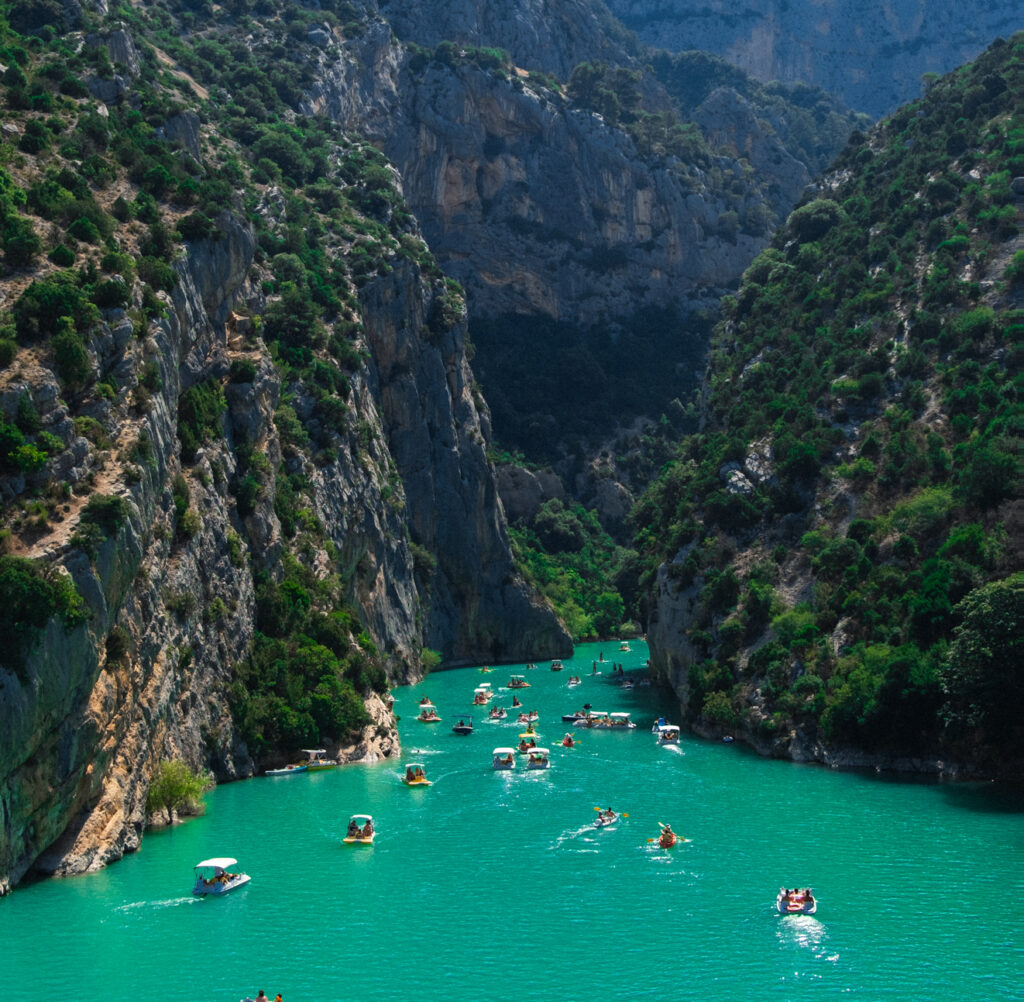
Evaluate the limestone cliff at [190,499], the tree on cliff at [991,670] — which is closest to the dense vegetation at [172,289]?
the limestone cliff at [190,499]

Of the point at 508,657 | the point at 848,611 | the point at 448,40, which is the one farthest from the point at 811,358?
the point at 448,40

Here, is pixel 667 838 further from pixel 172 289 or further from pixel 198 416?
pixel 172 289

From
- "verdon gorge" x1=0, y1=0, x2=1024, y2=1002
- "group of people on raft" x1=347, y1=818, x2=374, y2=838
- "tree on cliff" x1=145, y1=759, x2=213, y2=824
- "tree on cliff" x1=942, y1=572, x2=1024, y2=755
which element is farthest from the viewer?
"tree on cliff" x1=942, y1=572, x2=1024, y2=755

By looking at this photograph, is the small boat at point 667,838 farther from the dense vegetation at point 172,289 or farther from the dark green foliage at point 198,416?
the dark green foliage at point 198,416

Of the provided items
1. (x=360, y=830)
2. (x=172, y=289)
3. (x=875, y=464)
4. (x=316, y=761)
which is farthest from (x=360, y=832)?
(x=875, y=464)

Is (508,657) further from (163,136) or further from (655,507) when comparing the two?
(163,136)

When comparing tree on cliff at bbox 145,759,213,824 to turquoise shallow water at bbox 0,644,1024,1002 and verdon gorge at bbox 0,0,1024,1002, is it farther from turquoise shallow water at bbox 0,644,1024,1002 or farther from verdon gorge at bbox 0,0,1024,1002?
turquoise shallow water at bbox 0,644,1024,1002

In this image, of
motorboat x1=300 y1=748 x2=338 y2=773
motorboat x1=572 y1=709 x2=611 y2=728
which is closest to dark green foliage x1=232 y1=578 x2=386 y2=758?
motorboat x1=300 y1=748 x2=338 y2=773
